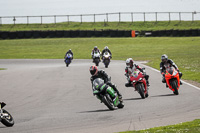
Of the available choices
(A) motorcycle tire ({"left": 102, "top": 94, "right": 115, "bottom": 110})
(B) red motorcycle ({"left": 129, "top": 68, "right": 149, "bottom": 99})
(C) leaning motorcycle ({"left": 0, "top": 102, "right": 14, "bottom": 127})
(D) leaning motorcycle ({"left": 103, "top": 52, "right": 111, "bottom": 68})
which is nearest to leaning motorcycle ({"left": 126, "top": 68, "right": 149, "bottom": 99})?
(B) red motorcycle ({"left": 129, "top": 68, "right": 149, "bottom": 99})

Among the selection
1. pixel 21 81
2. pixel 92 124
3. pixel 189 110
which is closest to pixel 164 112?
pixel 189 110

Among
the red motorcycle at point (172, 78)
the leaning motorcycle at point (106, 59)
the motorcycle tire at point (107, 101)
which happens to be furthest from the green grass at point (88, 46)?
the motorcycle tire at point (107, 101)

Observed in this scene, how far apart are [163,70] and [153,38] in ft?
157

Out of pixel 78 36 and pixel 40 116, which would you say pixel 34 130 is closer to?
pixel 40 116

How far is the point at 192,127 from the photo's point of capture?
9.43 meters

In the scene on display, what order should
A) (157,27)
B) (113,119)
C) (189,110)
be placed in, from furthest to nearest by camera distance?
(157,27) < (189,110) < (113,119)

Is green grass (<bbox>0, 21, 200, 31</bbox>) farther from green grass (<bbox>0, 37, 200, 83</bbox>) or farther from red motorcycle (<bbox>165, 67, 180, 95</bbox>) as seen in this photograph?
red motorcycle (<bbox>165, 67, 180, 95</bbox>)

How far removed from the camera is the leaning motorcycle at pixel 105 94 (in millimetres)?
12578

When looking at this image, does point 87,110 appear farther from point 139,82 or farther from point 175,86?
point 175,86

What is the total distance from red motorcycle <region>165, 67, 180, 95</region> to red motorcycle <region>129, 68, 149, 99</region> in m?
1.04

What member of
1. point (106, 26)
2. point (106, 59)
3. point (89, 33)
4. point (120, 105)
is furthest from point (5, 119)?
point (106, 26)

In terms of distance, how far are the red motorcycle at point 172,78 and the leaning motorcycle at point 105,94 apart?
3.46m

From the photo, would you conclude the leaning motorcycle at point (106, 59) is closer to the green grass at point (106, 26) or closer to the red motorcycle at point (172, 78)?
the red motorcycle at point (172, 78)

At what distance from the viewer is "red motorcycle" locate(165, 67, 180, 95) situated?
623 inches
